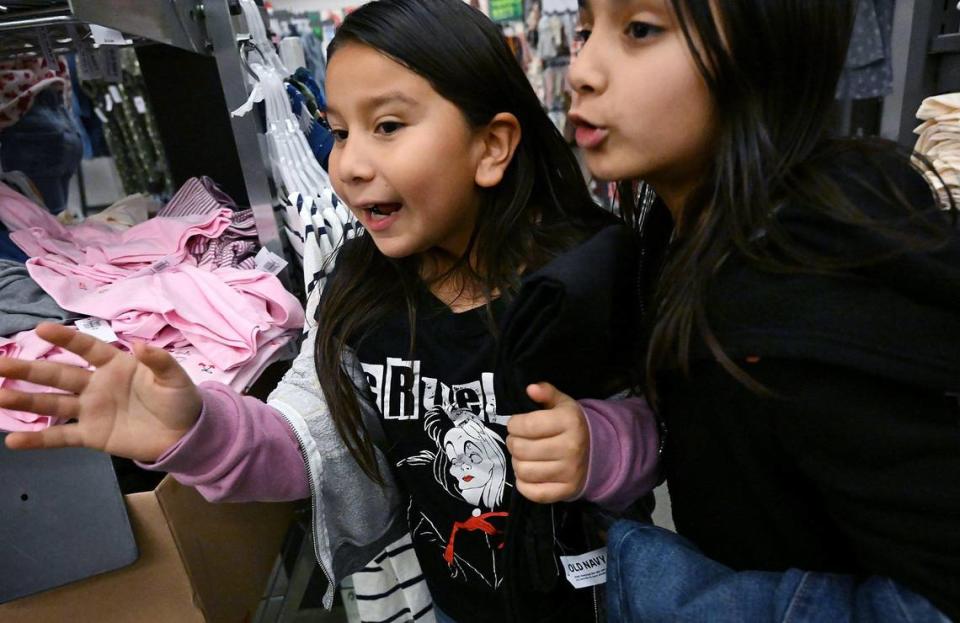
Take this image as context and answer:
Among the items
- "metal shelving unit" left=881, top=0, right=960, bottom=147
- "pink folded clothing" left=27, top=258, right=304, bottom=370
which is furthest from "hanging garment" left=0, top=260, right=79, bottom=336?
A: "metal shelving unit" left=881, top=0, right=960, bottom=147

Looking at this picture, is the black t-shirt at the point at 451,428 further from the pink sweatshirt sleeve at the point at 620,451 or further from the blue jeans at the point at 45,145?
the blue jeans at the point at 45,145

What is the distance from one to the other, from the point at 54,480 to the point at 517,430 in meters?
0.57

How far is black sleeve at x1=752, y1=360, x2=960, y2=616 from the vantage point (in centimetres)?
38

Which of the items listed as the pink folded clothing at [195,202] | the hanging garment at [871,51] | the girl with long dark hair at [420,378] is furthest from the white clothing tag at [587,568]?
the hanging garment at [871,51]

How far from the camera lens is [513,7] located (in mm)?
3658

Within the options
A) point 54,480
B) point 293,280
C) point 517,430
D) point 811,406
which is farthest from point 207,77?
point 811,406

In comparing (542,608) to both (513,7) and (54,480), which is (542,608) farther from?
(513,7)

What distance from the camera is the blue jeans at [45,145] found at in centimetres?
119

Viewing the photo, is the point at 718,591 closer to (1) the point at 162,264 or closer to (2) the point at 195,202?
(1) the point at 162,264

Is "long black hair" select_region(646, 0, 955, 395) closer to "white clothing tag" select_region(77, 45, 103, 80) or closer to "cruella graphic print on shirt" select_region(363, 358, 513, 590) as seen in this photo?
"cruella graphic print on shirt" select_region(363, 358, 513, 590)

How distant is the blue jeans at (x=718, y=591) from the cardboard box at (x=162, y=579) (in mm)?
511

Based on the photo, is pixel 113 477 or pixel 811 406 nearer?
pixel 811 406

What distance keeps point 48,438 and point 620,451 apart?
1.72 ft

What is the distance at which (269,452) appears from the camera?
63 centimetres
